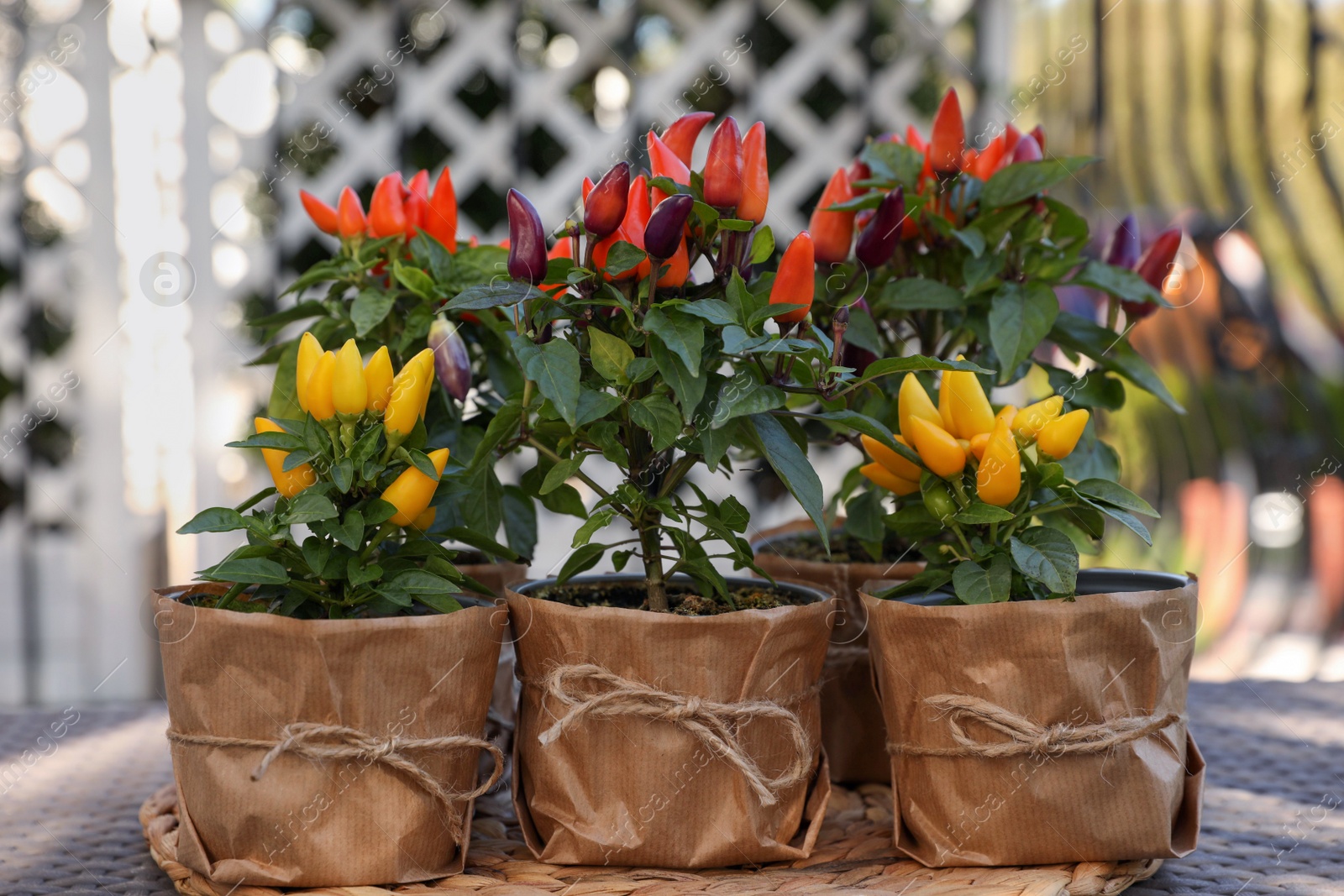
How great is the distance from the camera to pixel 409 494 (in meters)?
0.55

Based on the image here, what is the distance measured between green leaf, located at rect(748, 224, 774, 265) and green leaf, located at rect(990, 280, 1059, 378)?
16 cm

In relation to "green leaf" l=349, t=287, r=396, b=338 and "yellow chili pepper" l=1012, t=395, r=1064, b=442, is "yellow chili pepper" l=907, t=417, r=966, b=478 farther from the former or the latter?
"green leaf" l=349, t=287, r=396, b=338

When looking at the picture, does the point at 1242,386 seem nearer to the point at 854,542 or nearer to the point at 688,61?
the point at 688,61

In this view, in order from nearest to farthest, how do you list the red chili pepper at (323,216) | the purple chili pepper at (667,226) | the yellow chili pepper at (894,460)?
1. the purple chili pepper at (667,226)
2. the yellow chili pepper at (894,460)
3. the red chili pepper at (323,216)

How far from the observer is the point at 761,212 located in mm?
563

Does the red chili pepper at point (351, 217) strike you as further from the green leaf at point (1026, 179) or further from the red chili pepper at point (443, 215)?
the green leaf at point (1026, 179)

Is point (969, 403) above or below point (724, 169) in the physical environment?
below

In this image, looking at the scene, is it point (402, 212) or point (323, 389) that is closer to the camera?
Result: point (323, 389)

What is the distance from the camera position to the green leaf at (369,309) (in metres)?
0.63

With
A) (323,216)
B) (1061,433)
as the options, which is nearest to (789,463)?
(1061,433)

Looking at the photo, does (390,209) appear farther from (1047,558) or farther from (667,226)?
(1047,558)

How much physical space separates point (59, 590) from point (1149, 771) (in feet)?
7.65

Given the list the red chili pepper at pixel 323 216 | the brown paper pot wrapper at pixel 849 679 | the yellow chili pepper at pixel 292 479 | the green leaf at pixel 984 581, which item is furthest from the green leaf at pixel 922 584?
the red chili pepper at pixel 323 216

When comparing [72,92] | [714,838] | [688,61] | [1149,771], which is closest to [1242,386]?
[688,61]
